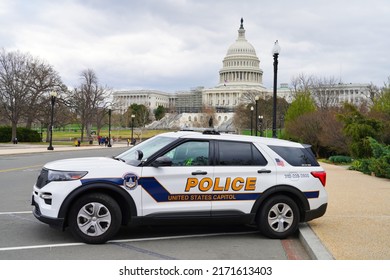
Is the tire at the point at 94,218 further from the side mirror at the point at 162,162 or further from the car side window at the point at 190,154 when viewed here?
the car side window at the point at 190,154

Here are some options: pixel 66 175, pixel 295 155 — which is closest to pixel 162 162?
pixel 66 175

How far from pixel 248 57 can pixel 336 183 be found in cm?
14843

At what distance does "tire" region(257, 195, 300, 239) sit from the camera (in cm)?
721

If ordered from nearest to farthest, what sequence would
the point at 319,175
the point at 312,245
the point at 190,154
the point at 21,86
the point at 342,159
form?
the point at 312,245, the point at 190,154, the point at 319,175, the point at 342,159, the point at 21,86

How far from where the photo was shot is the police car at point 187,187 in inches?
258

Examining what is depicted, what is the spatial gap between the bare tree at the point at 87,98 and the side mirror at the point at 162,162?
63031 millimetres

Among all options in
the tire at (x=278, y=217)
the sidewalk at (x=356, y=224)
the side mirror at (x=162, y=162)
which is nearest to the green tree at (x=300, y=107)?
the sidewalk at (x=356, y=224)

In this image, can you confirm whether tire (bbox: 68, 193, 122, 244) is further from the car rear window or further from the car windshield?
the car rear window

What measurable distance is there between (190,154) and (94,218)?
1.79 m

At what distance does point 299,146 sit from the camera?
7805 millimetres

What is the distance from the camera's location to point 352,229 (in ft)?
25.1

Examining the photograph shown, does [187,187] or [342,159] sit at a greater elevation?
[187,187]

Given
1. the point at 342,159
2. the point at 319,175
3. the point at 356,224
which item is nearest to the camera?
the point at 319,175

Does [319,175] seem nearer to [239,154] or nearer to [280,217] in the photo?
[280,217]
